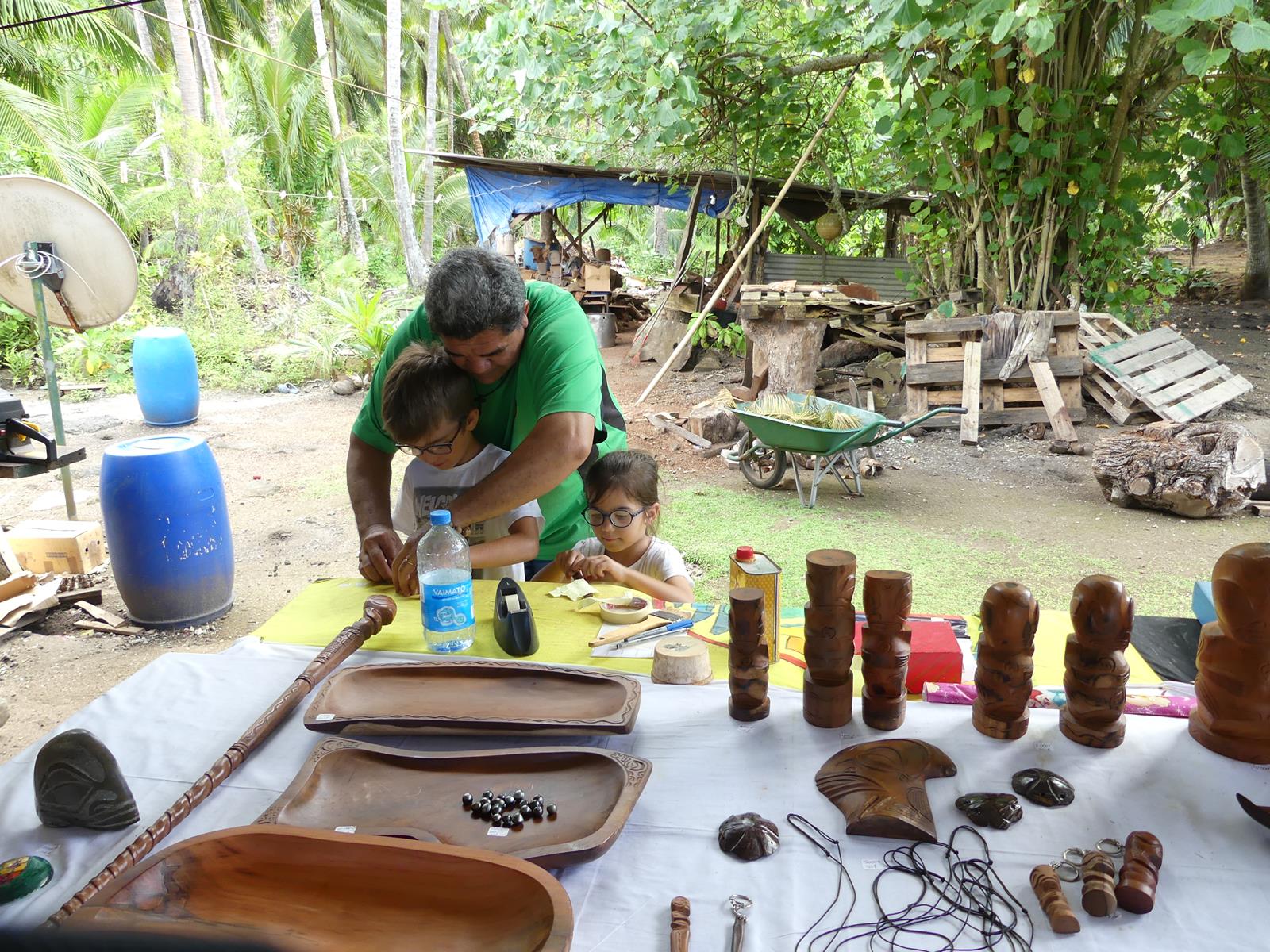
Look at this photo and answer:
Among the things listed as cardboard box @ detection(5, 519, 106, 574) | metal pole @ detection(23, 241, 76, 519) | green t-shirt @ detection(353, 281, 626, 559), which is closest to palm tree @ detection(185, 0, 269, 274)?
metal pole @ detection(23, 241, 76, 519)

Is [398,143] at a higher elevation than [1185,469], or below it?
higher

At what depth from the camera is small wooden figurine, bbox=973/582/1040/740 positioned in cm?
141

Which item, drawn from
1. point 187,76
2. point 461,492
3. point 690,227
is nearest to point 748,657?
point 461,492

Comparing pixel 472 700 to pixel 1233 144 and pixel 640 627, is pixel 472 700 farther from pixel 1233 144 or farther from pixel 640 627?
pixel 1233 144

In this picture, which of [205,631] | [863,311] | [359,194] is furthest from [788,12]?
[359,194]

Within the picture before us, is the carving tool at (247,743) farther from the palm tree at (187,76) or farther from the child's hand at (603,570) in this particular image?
the palm tree at (187,76)

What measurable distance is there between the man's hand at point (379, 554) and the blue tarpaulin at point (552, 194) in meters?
9.59

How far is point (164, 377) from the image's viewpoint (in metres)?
8.95

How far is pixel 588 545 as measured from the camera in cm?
271

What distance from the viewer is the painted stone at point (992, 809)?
49.8 inches

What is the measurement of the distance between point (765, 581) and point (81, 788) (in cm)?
120

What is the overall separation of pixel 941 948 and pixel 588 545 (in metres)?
1.77

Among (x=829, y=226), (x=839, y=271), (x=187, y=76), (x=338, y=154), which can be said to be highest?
(x=187, y=76)

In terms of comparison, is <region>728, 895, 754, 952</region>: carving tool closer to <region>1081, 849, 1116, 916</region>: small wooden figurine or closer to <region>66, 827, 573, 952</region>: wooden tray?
<region>66, 827, 573, 952</region>: wooden tray
